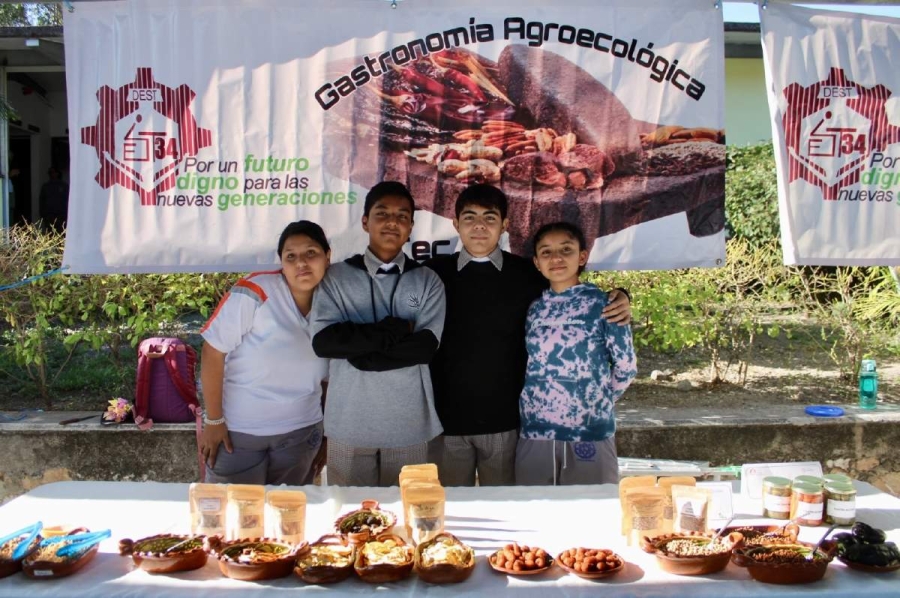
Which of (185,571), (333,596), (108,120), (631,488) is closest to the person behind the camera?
(333,596)

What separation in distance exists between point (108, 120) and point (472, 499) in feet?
7.58

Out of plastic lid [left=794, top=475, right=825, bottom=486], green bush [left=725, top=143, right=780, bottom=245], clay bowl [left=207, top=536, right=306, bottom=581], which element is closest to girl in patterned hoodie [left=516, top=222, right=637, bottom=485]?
plastic lid [left=794, top=475, right=825, bottom=486]

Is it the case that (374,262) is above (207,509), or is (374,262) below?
above

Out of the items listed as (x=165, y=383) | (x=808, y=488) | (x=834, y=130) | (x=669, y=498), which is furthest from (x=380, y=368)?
(x=834, y=130)

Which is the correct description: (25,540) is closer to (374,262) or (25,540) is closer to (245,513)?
(245,513)

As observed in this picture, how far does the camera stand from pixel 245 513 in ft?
7.02

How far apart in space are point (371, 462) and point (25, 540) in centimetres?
114

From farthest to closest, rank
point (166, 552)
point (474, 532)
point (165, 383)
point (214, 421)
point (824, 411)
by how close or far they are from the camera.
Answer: point (824, 411) < point (165, 383) < point (214, 421) < point (474, 532) < point (166, 552)

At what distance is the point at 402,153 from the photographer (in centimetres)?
337

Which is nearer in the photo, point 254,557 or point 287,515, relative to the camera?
point 254,557

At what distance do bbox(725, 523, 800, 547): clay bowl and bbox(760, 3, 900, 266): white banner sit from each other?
1601 millimetres

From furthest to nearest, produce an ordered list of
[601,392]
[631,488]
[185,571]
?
1. [601,392]
2. [631,488]
3. [185,571]

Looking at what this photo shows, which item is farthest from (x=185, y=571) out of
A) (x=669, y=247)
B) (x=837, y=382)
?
(x=837, y=382)

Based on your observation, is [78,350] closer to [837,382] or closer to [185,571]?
[185,571]
